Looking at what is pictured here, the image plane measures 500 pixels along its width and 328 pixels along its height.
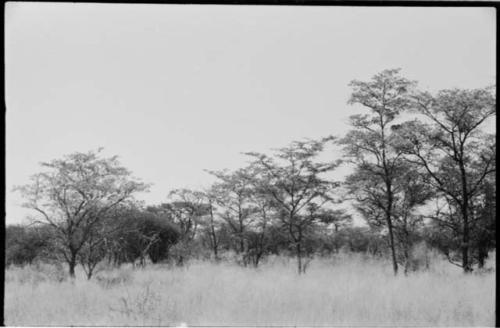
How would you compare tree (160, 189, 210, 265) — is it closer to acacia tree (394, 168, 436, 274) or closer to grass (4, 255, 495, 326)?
grass (4, 255, 495, 326)

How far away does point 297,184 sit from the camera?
6.84m

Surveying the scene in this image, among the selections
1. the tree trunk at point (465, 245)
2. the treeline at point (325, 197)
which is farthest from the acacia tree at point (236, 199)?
the tree trunk at point (465, 245)

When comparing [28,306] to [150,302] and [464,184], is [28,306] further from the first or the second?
[464,184]

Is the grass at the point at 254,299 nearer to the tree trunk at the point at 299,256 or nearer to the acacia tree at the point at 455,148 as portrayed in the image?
the tree trunk at the point at 299,256

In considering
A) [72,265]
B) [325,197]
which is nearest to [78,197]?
[72,265]

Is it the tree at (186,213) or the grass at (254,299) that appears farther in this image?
the tree at (186,213)

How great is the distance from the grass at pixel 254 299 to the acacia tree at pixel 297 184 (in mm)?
731

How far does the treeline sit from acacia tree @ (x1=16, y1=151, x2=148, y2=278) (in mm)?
14

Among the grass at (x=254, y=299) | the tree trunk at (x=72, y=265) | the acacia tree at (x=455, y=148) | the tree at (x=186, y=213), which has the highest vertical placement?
the acacia tree at (x=455, y=148)

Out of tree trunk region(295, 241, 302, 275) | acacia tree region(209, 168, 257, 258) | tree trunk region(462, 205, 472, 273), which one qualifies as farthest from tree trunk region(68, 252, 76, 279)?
tree trunk region(462, 205, 472, 273)

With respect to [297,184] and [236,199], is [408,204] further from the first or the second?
[236,199]

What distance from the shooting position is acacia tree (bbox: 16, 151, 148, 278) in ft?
20.2

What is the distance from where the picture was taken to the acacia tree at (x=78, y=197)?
617 cm

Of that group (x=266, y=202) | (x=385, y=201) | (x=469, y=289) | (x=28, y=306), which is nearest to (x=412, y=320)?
(x=469, y=289)
